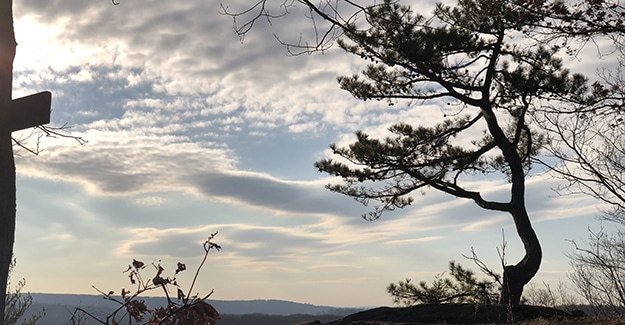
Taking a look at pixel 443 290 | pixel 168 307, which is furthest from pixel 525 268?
pixel 168 307

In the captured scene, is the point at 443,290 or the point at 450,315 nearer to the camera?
the point at 450,315

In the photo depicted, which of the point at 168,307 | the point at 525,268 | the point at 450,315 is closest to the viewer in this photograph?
the point at 168,307

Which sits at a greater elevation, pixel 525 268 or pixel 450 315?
pixel 525 268

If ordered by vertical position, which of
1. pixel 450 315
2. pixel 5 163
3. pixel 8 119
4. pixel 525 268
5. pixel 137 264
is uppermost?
pixel 8 119

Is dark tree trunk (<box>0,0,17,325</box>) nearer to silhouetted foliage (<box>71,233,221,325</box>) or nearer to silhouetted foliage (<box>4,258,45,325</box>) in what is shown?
silhouetted foliage (<box>71,233,221,325</box>)

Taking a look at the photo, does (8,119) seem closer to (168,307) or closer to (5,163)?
(5,163)

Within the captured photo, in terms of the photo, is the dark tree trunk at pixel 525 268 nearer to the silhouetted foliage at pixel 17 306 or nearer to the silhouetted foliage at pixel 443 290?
the silhouetted foliage at pixel 443 290

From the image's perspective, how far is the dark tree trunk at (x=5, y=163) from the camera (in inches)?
123

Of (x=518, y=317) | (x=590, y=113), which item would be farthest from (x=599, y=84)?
(x=518, y=317)

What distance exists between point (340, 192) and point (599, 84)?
6.17 metres

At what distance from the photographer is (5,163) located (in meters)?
3.20

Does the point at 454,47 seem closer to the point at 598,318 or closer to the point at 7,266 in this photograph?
the point at 598,318

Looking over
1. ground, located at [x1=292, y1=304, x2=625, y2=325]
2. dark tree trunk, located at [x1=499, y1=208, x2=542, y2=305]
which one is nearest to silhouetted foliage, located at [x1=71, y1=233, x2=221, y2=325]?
ground, located at [x1=292, y1=304, x2=625, y2=325]

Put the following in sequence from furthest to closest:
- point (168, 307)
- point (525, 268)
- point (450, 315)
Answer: point (525, 268)
point (450, 315)
point (168, 307)
